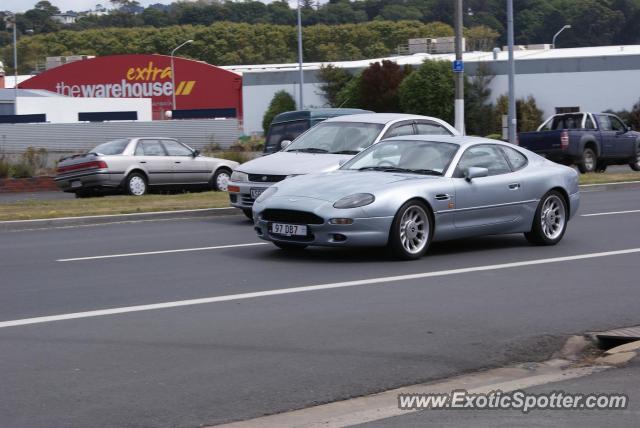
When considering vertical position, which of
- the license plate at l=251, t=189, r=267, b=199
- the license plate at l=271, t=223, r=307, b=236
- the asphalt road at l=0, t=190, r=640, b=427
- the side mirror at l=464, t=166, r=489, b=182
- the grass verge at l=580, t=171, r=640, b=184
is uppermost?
the side mirror at l=464, t=166, r=489, b=182

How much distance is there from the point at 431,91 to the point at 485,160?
2022 inches

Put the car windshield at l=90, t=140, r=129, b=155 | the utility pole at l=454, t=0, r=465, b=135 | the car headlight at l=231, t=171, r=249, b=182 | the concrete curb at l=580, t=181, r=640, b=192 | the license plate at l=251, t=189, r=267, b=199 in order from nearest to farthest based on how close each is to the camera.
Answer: the license plate at l=251, t=189, r=267, b=199 < the car headlight at l=231, t=171, r=249, b=182 < the concrete curb at l=580, t=181, r=640, b=192 < the car windshield at l=90, t=140, r=129, b=155 < the utility pole at l=454, t=0, r=465, b=135

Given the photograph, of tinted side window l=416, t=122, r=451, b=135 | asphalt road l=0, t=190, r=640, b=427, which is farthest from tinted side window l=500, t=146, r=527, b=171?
tinted side window l=416, t=122, r=451, b=135

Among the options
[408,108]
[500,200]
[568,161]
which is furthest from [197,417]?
[408,108]

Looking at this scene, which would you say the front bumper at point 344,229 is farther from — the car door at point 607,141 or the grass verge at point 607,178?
the car door at point 607,141

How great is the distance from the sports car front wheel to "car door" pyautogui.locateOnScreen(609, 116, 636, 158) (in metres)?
20.7

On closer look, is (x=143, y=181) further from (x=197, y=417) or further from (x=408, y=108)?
(x=408, y=108)

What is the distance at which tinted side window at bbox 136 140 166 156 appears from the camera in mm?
25828

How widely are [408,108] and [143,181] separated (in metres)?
41.1

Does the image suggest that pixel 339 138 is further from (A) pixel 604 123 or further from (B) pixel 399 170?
(A) pixel 604 123

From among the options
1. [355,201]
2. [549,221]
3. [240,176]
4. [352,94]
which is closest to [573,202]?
[549,221]

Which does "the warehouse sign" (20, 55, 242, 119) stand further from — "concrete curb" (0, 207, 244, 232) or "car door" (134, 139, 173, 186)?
"concrete curb" (0, 207, 244, 232)

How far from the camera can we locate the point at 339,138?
17453 millimetres

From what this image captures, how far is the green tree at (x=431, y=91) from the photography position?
64625mm
